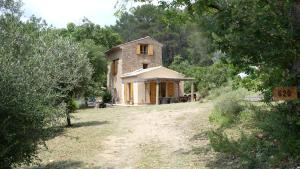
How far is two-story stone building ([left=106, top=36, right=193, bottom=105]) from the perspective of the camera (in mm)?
38156

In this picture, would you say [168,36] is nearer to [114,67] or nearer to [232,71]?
[114,67]

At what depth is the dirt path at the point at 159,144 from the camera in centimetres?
1030

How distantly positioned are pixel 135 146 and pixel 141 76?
2516 cm

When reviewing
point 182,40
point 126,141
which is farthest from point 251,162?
point 182,40

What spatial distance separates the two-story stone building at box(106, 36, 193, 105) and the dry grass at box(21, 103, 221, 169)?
18.5 metres

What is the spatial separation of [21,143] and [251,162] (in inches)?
193

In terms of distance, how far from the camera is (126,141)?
14.1 meters

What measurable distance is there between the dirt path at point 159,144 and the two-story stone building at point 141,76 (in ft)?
59.7

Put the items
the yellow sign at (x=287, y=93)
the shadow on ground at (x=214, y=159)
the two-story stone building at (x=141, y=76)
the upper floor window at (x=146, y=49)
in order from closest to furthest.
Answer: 1. the yellow sign at (x=287, y=93)
2. the shadow on ground at (x=214, y=159)
3. the two-story stone building at (x=141, y=76)
4. the upper floor window at (x=146, y=49)

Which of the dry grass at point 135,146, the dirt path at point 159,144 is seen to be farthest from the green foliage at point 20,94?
the dirt path at point 159,144

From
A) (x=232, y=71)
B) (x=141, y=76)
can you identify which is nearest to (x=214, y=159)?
(x=232, y=71)

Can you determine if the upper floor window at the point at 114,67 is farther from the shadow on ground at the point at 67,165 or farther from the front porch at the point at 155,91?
the shadow on ground at the point at 67,165

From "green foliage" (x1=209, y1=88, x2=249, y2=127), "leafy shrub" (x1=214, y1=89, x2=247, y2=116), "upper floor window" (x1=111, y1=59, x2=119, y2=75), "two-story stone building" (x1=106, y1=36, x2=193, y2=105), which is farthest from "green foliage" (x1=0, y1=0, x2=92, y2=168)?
"upper floor window" (x1=111, y1=59, x2=119, y2=75)

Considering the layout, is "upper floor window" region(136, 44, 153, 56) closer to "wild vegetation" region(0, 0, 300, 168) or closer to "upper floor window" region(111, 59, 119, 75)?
"upper floor window" region(111, 59, 119, 75)
